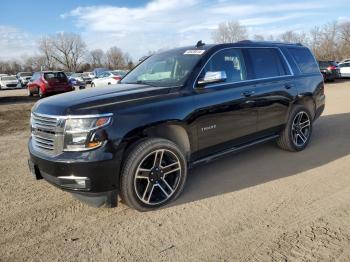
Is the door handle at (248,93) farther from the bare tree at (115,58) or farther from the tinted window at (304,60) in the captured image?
the bare tree at (115,58)

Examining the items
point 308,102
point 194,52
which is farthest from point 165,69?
point 308,102

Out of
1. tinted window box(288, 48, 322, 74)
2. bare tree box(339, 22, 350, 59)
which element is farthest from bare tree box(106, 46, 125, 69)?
tinted window box(288, 48, 322, 74)

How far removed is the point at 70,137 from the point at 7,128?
6.76 meters

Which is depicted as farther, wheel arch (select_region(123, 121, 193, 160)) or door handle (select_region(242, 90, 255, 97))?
door handle (select_region(242, 90, 255, 97))

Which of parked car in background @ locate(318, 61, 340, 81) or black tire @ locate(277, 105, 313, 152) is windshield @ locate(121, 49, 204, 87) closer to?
black tire @ locate(277, 105, 313, 152)

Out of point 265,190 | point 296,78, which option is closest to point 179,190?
point 265,190

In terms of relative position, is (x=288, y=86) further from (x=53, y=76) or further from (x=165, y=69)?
(x=53, y=76)

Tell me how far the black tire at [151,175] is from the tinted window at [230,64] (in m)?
1.26

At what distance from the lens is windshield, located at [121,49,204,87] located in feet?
14.2

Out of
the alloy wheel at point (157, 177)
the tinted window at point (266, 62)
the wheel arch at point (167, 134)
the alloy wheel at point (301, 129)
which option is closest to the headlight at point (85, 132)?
the wheel arch at point (167, 134)

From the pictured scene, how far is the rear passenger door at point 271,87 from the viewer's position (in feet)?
16.5

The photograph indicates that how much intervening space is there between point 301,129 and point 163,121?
3.20 meters

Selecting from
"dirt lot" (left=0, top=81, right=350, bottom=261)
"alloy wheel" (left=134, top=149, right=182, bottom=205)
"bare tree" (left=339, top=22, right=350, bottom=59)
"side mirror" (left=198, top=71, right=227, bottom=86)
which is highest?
"bare tree" (left=339, top=22, right=350, bottom=59)

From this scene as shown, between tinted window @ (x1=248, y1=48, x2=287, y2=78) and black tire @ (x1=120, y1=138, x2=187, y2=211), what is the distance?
2015mm
